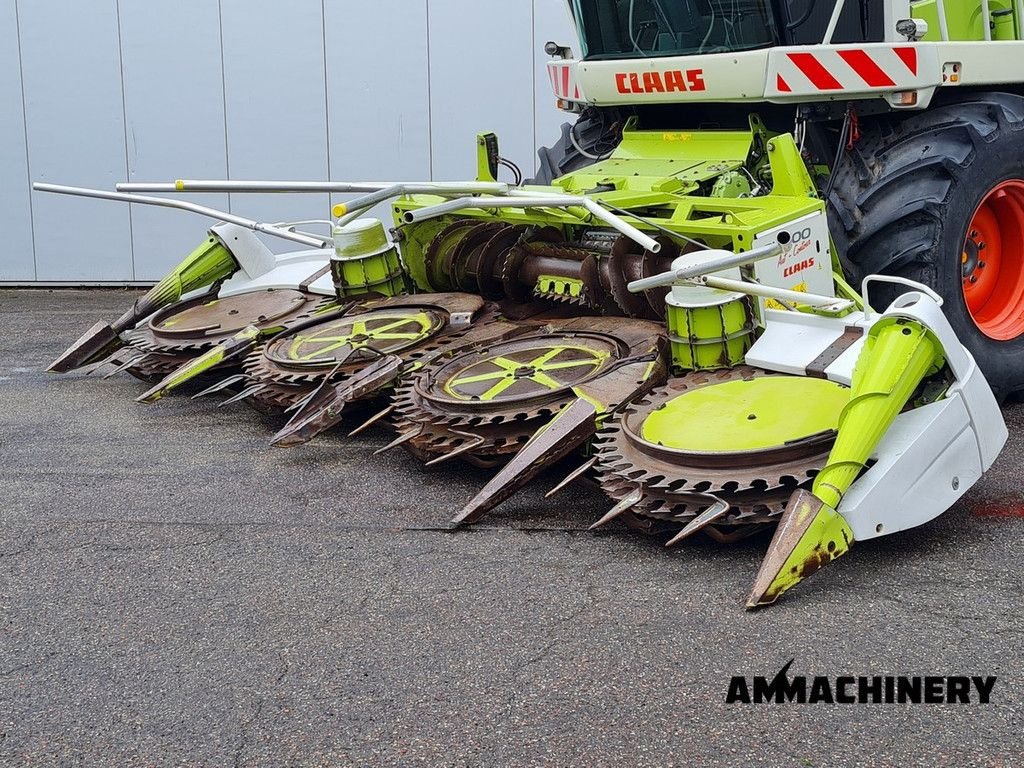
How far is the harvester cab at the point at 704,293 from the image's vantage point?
3.81 metres

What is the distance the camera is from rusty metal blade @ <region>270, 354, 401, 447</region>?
510cm

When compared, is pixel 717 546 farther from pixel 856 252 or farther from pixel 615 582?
pixel 856 252

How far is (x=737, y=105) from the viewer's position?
618 centimetres

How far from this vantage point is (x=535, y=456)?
4246 millimetres

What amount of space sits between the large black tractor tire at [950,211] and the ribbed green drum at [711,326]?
0.94m

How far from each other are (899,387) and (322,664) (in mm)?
1756

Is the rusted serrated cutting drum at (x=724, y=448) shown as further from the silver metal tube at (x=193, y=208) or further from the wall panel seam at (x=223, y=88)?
the wall panel seam at (x=223, y=88)

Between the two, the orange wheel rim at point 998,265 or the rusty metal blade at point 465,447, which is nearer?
the rusty metal blade at point 465,447

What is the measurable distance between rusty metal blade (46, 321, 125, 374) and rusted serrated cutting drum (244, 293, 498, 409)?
4.10 feet

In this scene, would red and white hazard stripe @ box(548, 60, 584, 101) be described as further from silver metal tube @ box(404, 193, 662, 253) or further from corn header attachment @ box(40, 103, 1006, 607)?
silver metal tube @ box(404, 193, 662, 253)

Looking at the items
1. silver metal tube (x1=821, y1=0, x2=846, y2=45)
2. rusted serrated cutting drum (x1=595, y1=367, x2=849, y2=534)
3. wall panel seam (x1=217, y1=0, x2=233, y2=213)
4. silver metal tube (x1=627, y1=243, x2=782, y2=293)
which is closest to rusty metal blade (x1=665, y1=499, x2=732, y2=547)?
rusted serrated cutting drum (x1=595, y1=367, x2=849, y2=534)

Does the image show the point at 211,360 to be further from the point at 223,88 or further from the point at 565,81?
the point at 223,88

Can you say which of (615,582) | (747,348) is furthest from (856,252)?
(615,582)

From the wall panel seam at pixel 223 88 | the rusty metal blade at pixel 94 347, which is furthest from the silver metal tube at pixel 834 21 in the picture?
the wall panel seam at pixel 223 88
